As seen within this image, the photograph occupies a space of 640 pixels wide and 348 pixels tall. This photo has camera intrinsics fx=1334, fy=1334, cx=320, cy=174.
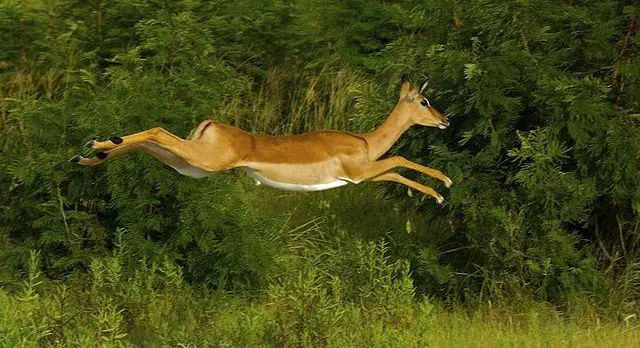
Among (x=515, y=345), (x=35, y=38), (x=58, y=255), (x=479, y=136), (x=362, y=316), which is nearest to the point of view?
(x=515, y=345)

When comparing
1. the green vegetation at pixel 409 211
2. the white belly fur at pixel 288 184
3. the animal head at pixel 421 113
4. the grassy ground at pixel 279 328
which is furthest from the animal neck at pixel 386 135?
the green vegetation at pixel 409 211

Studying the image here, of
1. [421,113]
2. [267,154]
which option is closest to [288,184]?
[267,154]

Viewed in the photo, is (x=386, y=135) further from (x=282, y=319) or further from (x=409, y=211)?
(x=409, y=211)

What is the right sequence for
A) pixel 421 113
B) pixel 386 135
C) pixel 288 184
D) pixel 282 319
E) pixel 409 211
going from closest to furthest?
1. pixel 288 184
2. pixel 386 135
3. pixel 421 113
4. pixel 282 319
5. pixel 409 211

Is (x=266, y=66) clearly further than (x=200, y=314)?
Yes

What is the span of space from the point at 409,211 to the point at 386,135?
4390mm

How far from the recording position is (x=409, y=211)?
1127 cm

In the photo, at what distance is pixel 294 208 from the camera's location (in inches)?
472

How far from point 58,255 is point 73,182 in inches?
24.6

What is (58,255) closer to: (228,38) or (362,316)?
(362,316)

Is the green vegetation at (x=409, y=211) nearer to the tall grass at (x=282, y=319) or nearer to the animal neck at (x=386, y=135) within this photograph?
the tall grass at (x=282, y=319)

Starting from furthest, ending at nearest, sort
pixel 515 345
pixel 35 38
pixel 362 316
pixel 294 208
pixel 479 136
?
pixel 35 38 → pixel 294 208 → pixel 479 136 → pixel 362 316 → pixel 515 345

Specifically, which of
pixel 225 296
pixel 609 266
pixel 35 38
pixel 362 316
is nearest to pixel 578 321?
pixel 609 266

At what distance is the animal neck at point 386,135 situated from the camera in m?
6.87
